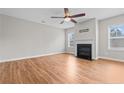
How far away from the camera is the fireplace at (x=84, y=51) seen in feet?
20.3

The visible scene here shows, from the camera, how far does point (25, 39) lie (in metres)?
6.41

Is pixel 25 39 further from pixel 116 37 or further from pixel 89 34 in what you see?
pixel 116 37

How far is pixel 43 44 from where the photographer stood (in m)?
7.71

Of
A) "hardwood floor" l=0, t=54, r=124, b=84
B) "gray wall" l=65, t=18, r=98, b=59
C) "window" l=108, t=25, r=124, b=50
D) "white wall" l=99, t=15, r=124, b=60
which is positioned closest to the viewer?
"hardwood floor" l=0, t=54, r=124, b=84

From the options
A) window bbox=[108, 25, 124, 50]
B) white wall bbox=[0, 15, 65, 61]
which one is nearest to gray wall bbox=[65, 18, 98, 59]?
window bbox=[108, 25, 124, 50]

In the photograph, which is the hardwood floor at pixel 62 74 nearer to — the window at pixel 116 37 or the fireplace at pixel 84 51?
the window at pixel 116 37

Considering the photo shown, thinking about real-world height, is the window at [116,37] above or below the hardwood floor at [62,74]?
above

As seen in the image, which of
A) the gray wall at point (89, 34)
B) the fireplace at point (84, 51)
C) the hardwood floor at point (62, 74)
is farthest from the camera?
the fireplace at point (84, 51)

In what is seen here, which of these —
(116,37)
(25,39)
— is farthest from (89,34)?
(25,39)

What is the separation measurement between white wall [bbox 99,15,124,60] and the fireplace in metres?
0.69

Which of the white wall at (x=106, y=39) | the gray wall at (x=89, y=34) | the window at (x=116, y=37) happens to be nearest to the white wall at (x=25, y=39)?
the gray wall at (x=89, y=34)

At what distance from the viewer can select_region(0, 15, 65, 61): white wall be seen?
545 cm

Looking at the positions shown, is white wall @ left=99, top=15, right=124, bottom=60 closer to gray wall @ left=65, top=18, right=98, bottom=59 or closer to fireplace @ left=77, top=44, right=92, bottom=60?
gray wall @ left=65, top=18, right=98, bottom=59

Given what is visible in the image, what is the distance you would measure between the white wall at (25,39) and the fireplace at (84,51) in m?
2.49
